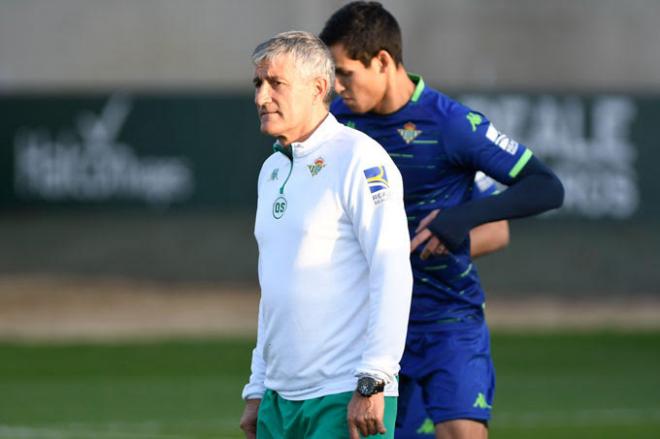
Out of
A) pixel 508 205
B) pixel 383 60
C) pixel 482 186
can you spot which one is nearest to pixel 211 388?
pixel 482 186

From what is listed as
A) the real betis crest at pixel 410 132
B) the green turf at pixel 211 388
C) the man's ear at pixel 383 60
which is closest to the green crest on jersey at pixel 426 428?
the real betis crest at pixel 410 132

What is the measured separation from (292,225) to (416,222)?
1371 mm

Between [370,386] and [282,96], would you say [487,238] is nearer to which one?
[282,96]

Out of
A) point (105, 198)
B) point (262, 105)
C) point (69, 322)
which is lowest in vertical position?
point (69, 322)

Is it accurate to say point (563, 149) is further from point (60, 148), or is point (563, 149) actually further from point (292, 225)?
point (292, 225)

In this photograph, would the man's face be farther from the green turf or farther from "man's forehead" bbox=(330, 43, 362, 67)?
the green turf

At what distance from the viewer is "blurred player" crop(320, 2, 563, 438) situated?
20.4 ft

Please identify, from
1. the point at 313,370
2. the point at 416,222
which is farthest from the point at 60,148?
the point at 313,370

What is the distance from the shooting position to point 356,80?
627 cm

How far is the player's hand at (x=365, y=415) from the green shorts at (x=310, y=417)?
0.10 metres

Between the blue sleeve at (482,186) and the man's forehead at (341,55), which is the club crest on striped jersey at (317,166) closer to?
the man's forehead at (341,55)

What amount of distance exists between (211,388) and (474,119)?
809 cm

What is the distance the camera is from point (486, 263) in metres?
21.3

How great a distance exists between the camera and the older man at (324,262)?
4.96 m
